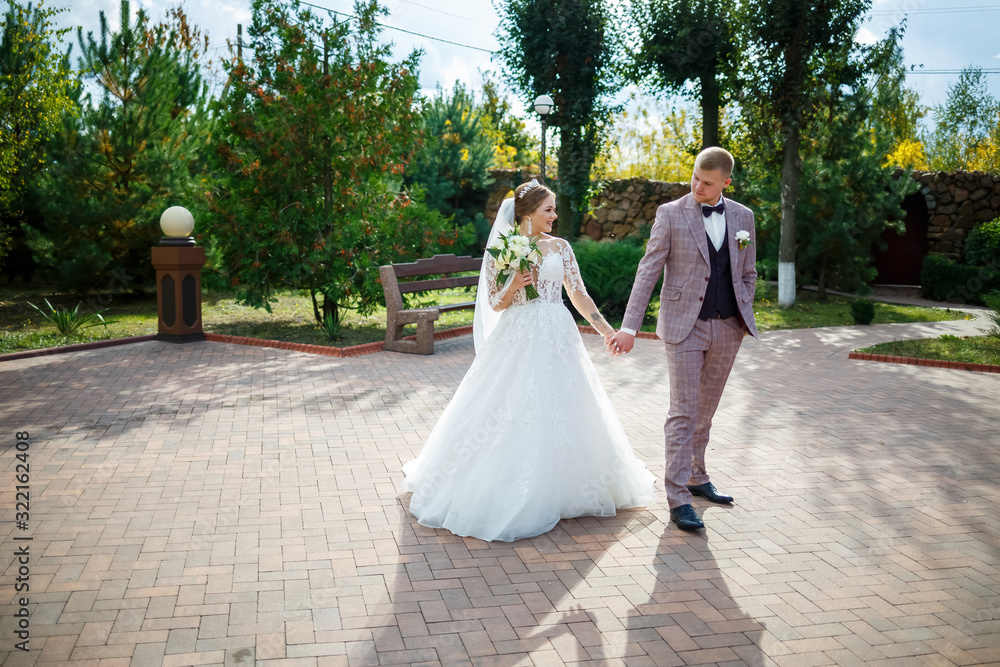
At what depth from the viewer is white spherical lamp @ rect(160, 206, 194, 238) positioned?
34.4 ft

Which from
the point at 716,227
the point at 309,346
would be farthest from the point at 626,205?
the point at 716,227

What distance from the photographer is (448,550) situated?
4.09 m

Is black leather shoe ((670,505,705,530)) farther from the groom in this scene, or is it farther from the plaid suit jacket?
the plaid suit jacket

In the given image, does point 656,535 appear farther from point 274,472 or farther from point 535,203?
point 274,472

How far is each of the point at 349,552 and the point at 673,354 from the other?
7.04 feet

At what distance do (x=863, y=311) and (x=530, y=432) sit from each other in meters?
10.6

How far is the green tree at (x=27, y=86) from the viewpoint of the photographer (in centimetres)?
1205

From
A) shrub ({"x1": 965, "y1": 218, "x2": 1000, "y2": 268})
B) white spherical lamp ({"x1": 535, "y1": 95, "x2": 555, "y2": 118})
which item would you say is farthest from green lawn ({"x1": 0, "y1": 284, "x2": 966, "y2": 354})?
white spherical lamp ({"x1": 535, "y1": 95, "x2": 555, "y2": 118})

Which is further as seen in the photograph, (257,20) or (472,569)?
(257,20)

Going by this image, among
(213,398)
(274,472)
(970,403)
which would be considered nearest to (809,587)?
(274,472)

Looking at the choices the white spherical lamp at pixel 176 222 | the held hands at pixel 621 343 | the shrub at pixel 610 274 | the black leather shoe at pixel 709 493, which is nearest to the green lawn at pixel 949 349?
the shrub at pixel 610 274

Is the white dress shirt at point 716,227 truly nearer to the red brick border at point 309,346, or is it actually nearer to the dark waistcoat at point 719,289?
the dark waistcoat at point 719,289

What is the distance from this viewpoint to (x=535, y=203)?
486 cm

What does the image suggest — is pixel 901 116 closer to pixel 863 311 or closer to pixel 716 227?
pixel 863 311
